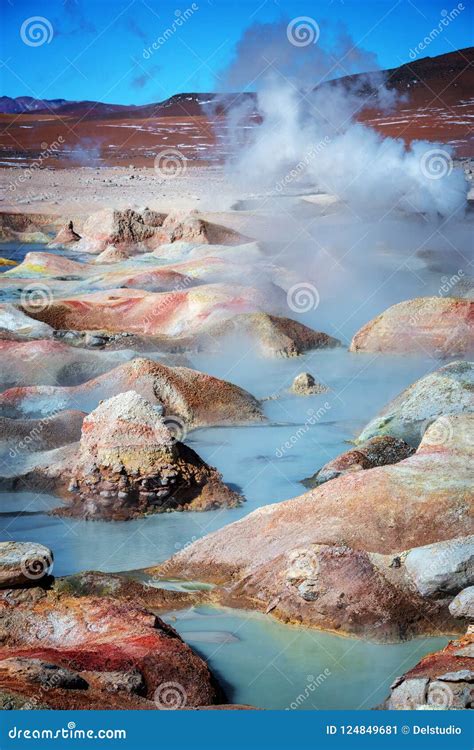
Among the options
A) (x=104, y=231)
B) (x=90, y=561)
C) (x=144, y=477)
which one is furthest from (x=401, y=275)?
(x=90, y=561)

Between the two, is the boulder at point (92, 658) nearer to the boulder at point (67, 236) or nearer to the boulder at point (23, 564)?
the boulder at point (23, 564)

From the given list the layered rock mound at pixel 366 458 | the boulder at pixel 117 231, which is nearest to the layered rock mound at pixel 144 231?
the boulder at pixel 117 231

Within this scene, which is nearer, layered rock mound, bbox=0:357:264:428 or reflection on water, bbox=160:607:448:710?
reflection on water, bbox=160:607:448:710

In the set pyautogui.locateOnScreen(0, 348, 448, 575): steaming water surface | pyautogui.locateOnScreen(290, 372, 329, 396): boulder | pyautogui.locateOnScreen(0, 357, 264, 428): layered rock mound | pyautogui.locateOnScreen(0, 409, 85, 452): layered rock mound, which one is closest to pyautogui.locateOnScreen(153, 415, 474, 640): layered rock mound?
pyautogui.locateOnScreen(0, 348, 448, 575): steaming water surface

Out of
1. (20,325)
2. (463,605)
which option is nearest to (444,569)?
(463,605)

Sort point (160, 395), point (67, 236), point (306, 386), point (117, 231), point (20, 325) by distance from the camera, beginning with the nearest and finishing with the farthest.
Answer: point (160, 395)
point (306, 386)
point (20, 325)
point (117, 231)
point (67, 236)

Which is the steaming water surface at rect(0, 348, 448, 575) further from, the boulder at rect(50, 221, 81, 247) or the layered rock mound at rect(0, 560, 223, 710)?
the boulder at rect(50, 221, 81, 247)

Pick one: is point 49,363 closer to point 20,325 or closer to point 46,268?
point 20,325
